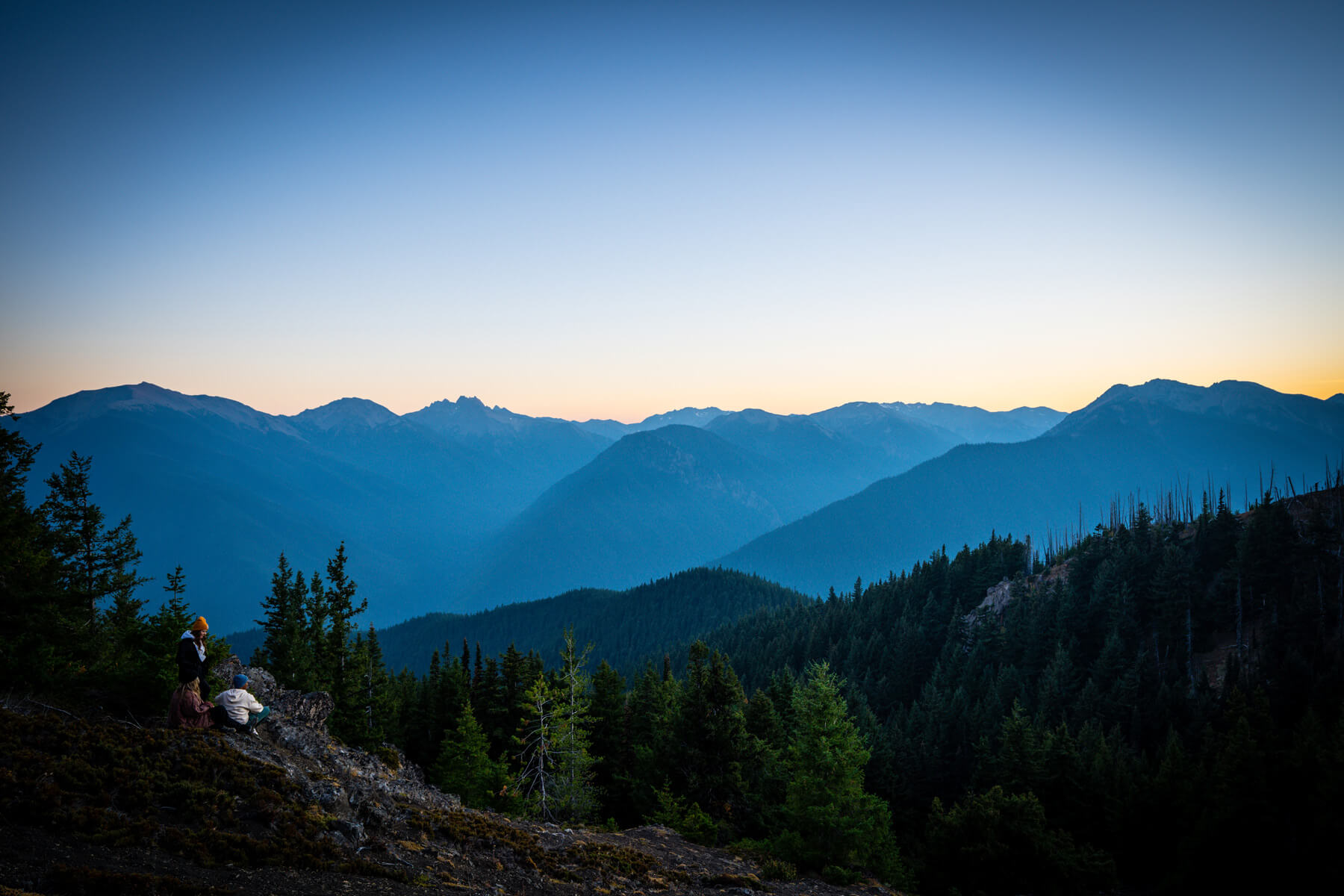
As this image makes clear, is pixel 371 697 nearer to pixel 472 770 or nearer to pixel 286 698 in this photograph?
pixel 472 770

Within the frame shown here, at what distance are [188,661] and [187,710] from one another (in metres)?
1.78

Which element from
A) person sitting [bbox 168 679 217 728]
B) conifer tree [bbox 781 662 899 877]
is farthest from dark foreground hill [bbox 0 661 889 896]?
conifer tree [bbox 781 662 899 877]

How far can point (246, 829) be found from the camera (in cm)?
1642

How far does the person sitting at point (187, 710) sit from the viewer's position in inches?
782

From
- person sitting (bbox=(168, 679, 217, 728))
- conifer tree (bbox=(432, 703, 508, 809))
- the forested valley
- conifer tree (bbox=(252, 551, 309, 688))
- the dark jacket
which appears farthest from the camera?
conifer tree (bbox=(252, 551, 309, 688))

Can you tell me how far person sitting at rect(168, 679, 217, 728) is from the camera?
1988 cm

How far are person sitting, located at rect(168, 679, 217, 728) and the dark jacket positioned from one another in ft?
1.32

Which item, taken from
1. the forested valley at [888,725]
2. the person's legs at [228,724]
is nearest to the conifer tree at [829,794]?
the forested valley at [888,725]

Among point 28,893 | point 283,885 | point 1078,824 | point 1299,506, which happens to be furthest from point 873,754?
point 1299,506

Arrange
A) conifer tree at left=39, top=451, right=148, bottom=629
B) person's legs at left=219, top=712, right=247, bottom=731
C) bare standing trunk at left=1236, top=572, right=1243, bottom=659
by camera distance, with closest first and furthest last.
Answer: person's legs at left=219, top=712, right=247, bottom=731 < conifer tree at left=39, top=451, right=148, bottom=629 < bare standing trunk at left=1236, top=572, right=1243, bottom=659

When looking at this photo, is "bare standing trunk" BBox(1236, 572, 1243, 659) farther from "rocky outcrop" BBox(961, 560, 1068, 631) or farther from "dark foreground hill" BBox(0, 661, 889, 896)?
"dark foreground hill" BBox(0, 661, 889, 896)

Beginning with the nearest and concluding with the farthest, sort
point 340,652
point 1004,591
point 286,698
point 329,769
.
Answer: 1. point 329,769
2. point 286,698
3. point 340,652
4. point 1004,591

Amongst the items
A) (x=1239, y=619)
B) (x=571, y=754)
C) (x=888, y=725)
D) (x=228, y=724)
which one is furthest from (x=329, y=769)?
(x=1239, y=619)

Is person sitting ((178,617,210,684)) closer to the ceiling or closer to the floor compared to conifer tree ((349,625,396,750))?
closer to the ceiling
